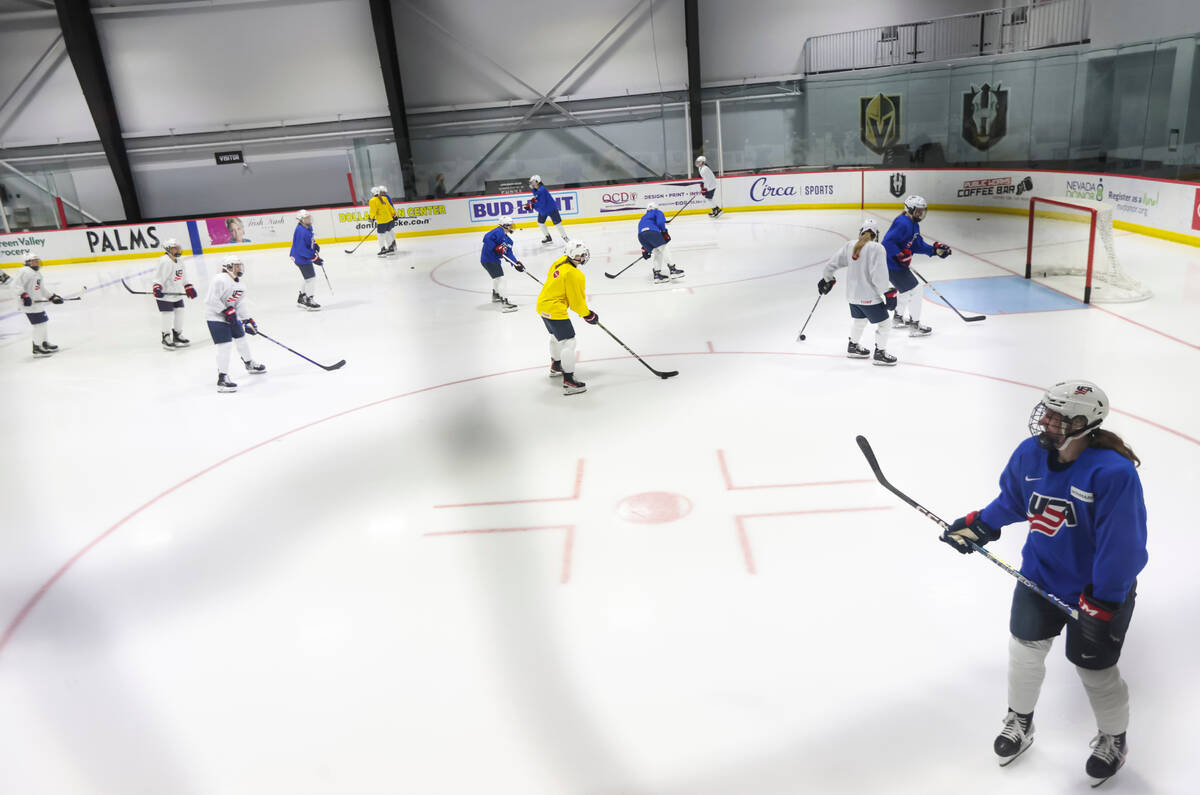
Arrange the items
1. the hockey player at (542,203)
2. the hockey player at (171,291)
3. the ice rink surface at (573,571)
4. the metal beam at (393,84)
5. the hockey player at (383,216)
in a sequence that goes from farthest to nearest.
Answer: the metal beam at (393,84) → the hockey player at (383,216) → the hockey player at (542,203) → the hockey player at (171,291) → the ice rink surface at (573,571)

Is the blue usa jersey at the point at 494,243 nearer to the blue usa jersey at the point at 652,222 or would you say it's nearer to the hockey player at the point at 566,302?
the blue usa jersey at the point at 652,222

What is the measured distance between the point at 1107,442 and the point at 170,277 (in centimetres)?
1011

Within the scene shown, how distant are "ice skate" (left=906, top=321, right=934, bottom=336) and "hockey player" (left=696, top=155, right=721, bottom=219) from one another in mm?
9749

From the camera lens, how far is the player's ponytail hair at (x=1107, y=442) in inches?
96.3

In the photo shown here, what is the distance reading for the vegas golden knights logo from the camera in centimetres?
1712

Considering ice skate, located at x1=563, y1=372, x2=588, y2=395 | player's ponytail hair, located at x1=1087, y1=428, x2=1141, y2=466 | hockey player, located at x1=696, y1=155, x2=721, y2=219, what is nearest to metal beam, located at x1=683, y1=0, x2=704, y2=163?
hockey player, located at x1=696, y1=155, x2=721, y2=219

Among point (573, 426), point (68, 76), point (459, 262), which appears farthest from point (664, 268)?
point (68, 76)

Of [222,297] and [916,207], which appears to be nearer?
[916,207]

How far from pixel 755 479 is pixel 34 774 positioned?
13.0 feet

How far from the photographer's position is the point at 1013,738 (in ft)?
9.20

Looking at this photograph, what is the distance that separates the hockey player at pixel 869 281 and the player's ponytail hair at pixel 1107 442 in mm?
4588

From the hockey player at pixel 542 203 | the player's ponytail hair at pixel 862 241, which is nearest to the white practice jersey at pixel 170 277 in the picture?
Result: the hockey player at pixel 542 203

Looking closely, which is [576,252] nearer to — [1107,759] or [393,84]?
[1107,759]

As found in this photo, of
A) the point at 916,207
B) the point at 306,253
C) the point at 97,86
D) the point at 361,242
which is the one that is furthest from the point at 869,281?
the point at 97,86
